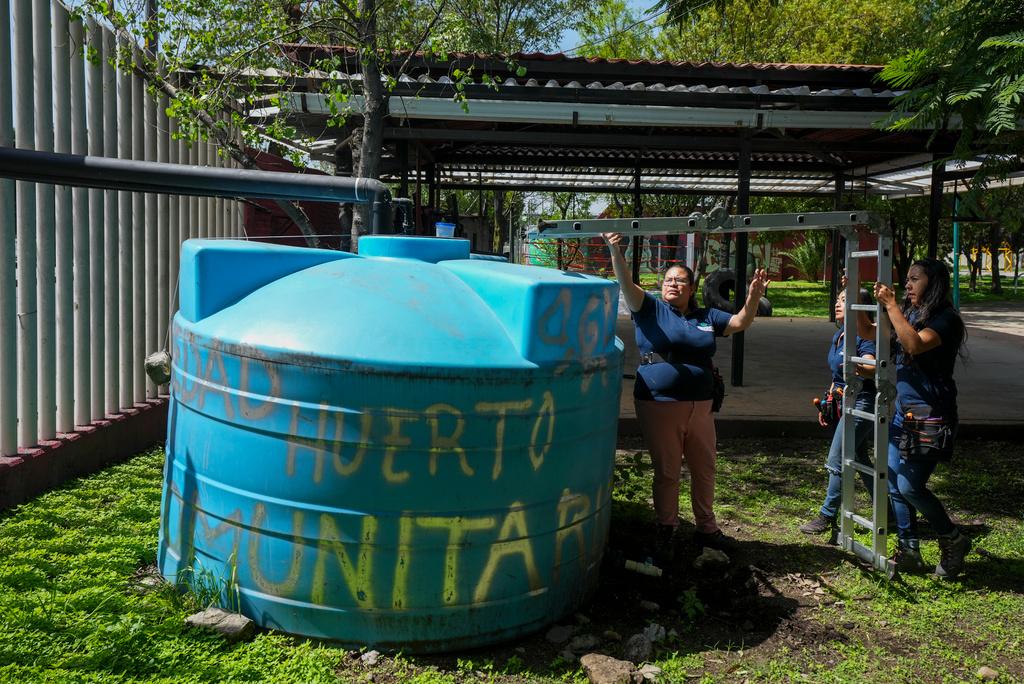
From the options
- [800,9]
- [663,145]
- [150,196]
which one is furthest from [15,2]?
[800,9]

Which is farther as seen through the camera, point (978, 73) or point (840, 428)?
point (978, 73)

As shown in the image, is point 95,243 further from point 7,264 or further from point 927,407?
point 927,407

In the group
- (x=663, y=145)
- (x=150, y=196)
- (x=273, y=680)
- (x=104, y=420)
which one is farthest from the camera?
(x=663, y=145)

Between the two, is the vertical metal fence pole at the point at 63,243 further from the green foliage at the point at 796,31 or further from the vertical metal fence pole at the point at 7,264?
the green foliage at the point at 796,31

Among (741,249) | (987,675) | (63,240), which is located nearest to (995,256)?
(741,249)

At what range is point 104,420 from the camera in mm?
6512

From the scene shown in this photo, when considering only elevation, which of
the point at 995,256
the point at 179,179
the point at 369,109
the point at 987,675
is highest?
the point at 369,109

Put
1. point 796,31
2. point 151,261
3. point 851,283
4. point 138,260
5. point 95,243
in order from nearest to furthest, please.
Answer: point 851,283, point 95,243, point 138,260, point 151,261, point 796,31

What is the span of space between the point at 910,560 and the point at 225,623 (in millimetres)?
3646

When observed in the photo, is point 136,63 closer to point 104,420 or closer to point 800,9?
point 104,420

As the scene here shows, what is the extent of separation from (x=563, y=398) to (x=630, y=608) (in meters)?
1.25

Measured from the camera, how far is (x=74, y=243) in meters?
6.18

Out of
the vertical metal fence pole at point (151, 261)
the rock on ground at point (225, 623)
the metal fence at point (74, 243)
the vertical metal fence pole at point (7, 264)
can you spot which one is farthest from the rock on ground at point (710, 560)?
the vertical metal fence pole at point (151, 261)

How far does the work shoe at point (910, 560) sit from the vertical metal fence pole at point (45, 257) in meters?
5.43
